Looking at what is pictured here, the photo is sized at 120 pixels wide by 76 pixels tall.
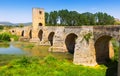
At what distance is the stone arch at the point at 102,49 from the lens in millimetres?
20783

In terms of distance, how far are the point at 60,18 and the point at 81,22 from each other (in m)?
8.95

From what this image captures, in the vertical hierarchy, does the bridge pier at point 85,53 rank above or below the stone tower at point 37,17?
below

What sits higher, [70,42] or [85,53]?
[70,42]

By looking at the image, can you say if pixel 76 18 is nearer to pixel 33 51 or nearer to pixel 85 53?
pixel 33 51

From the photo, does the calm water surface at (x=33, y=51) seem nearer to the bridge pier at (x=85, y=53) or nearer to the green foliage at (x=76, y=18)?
the bridge pier at (x=85, y=53)

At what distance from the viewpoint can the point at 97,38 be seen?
2006 cm

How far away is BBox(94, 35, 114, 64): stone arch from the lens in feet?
68.2

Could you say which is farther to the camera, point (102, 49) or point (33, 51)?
point (33, 51)

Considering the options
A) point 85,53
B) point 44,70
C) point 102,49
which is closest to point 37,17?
point 102,49

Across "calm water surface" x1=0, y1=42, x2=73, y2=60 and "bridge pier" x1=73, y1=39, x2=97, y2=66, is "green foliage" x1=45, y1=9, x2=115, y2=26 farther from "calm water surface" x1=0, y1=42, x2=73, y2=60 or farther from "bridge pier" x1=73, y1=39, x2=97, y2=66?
"bridge pier" x1=73, y1=39, x2=97, y2=66

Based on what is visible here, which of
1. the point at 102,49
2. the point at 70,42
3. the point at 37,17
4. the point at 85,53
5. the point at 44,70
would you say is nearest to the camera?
the point at 44,70

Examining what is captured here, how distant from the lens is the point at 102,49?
21375mm

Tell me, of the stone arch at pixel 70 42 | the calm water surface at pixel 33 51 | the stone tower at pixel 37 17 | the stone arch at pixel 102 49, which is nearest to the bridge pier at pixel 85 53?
the stone arch at pixel 102 49

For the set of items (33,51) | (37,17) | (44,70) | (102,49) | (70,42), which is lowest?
(44,70)
